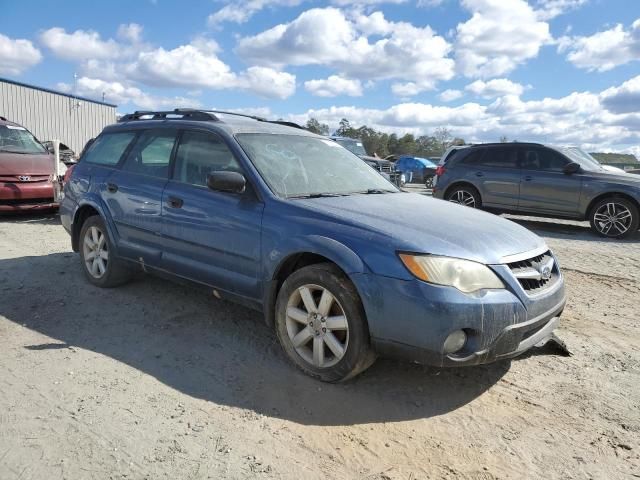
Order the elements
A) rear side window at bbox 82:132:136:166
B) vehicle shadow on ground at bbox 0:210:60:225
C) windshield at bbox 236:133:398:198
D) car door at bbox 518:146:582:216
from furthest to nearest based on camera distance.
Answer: car door at bbox 518:146:582:216 < vehicle shadow on ground at bbox 0:210:60:225 < rear side window at bbox 82:132:136:166 < windshield at bbox 236:133:398:198

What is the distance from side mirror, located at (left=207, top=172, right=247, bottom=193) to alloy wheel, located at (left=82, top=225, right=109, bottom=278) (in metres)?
1.94

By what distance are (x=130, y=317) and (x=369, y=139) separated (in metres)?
65.5

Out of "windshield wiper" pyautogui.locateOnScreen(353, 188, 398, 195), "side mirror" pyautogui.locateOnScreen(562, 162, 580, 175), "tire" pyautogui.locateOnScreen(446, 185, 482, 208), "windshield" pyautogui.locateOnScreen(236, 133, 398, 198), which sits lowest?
"tire" pyautogui.locateOnScreen(446, 185, 482, 208)

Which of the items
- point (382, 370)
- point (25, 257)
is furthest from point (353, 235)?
point (25, 257)

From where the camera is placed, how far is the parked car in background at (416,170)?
87.4 feet

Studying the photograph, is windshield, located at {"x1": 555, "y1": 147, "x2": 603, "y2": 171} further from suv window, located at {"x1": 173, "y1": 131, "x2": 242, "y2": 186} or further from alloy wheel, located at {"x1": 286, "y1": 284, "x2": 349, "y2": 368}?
alloy wheel, located at {"x1": 286, "y1": 284, "x2": 349, "y2": 368}

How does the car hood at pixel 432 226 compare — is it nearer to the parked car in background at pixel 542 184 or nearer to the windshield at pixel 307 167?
the windshield at pixel 307 167

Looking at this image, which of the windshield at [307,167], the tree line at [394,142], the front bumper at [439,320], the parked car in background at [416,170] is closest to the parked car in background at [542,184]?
the windshield at [307,167]

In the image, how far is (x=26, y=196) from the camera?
30.0 ft

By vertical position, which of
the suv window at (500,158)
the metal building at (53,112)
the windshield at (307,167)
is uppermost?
the metal building at (53,112)

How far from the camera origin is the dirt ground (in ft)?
8.32

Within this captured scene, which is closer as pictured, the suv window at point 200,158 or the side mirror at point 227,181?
the side mirror at point 227,181

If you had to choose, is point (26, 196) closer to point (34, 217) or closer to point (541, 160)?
point (34, 217)

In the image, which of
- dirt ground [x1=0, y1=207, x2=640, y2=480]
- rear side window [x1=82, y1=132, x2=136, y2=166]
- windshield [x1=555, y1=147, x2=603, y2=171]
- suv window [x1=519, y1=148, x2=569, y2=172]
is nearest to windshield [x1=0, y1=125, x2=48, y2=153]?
rear side window [x1=82, y1=132, x2=136, y2=166]
